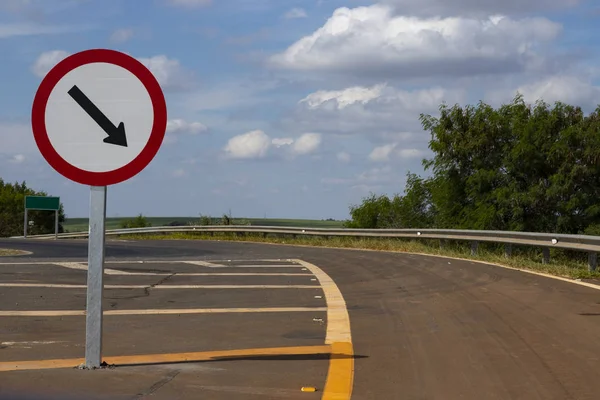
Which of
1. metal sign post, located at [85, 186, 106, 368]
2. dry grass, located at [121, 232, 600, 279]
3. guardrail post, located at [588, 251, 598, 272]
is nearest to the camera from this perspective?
metal sign post, located at [85, 186, 106, 368]

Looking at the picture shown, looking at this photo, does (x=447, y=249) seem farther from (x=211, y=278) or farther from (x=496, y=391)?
(x=496, y=391)

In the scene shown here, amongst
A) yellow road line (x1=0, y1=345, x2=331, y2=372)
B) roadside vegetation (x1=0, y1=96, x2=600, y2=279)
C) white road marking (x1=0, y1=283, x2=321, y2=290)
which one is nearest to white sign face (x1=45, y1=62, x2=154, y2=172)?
yellow road line (x1=0, y1=345, x2=331, y2=372)

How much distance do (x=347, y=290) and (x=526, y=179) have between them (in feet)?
93.0

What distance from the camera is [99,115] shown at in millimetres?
5918

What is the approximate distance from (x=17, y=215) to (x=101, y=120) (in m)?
107

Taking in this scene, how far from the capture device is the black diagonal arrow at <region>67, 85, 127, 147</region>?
591cm

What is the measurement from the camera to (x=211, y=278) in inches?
592

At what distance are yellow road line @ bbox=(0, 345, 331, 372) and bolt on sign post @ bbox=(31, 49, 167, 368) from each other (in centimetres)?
63

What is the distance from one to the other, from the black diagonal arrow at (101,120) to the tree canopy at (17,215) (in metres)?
88.6

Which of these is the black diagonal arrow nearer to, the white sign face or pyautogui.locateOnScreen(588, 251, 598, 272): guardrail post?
the white sign face

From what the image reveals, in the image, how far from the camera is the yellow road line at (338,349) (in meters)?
5.88

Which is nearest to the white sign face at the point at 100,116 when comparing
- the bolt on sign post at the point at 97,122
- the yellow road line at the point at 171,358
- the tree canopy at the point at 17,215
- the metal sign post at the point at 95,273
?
the bolt on sign post at the point at 97,122

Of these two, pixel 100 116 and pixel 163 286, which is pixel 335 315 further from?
pixel 100 116

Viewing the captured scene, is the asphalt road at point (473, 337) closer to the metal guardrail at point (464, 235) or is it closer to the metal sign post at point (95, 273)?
the metal sign post at point (95, 273)
